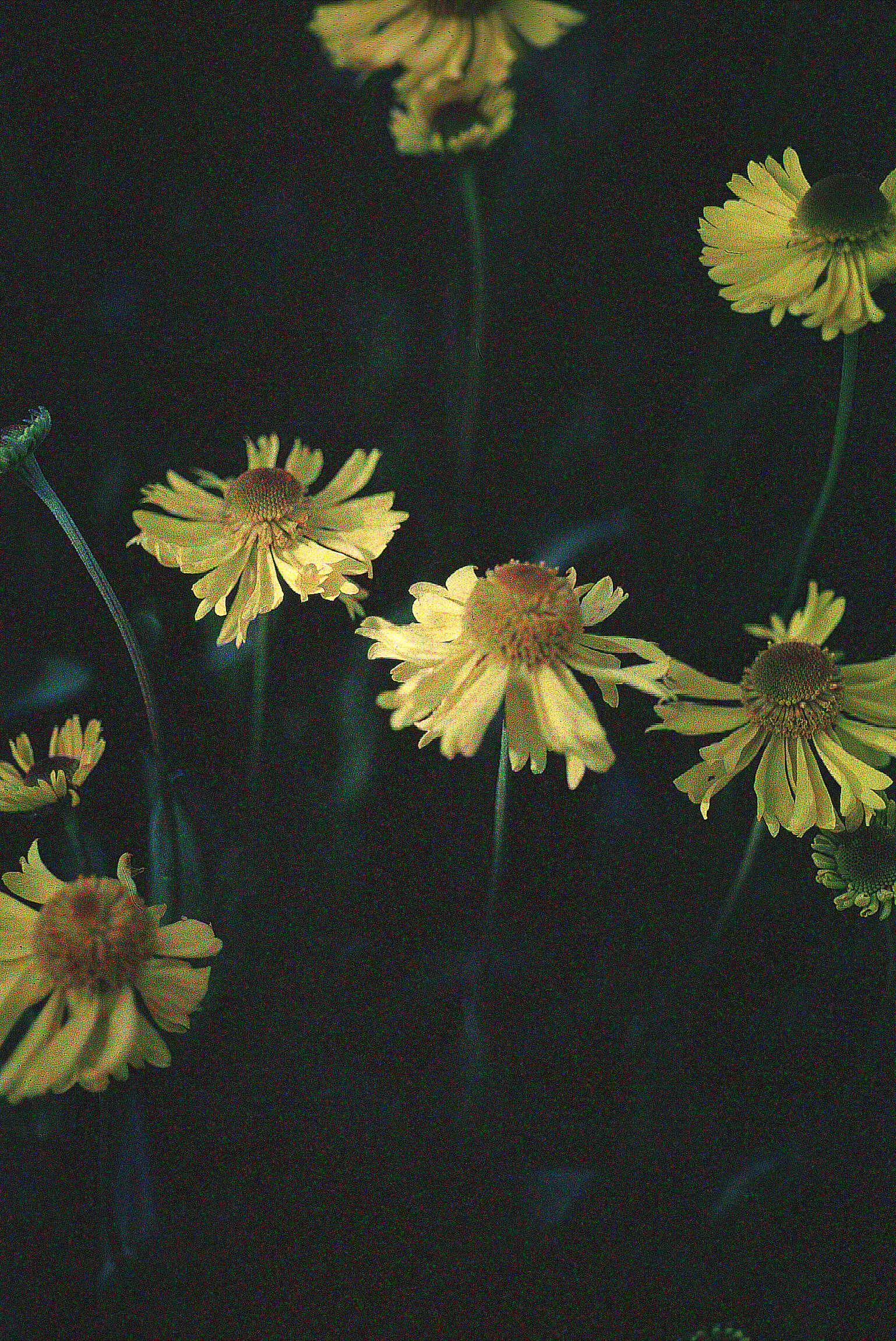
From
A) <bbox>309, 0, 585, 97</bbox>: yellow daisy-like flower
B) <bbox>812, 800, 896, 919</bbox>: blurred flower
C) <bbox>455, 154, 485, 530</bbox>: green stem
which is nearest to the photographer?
<bbox>309, 0, 585, 97</bbox>: yellow daisy-like flower

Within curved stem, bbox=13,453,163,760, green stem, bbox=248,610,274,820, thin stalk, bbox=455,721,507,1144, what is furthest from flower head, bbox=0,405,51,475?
thin stalk, bbox=455,721,507,1144

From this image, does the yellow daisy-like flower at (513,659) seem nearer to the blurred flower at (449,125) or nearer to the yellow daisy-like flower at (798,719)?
the yellow daisy-like flower at (798,719)

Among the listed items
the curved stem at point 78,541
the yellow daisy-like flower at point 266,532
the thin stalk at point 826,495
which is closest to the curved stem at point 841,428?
the thin stalk at point 826,495

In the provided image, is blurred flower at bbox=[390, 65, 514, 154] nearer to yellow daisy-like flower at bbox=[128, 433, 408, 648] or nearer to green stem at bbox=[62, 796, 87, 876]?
yellow daisy-like flower at bbox=[128, 433, 408, 648]

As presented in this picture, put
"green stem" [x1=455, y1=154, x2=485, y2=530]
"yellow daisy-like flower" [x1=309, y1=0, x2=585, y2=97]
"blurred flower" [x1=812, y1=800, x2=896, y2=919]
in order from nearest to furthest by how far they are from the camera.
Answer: "yellow daisy-like flower" [x1=309, y1=0, x2=585, y2=97], "blurred flower" [x1=812, y1=800, x2=896, y2=919], "green stem" [x1=455, y1=154, x2=485, y2=530]

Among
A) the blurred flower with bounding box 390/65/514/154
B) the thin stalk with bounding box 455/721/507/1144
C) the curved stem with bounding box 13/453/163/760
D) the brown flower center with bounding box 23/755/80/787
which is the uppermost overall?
the blurred flower with bounding box 390/65/514/154
